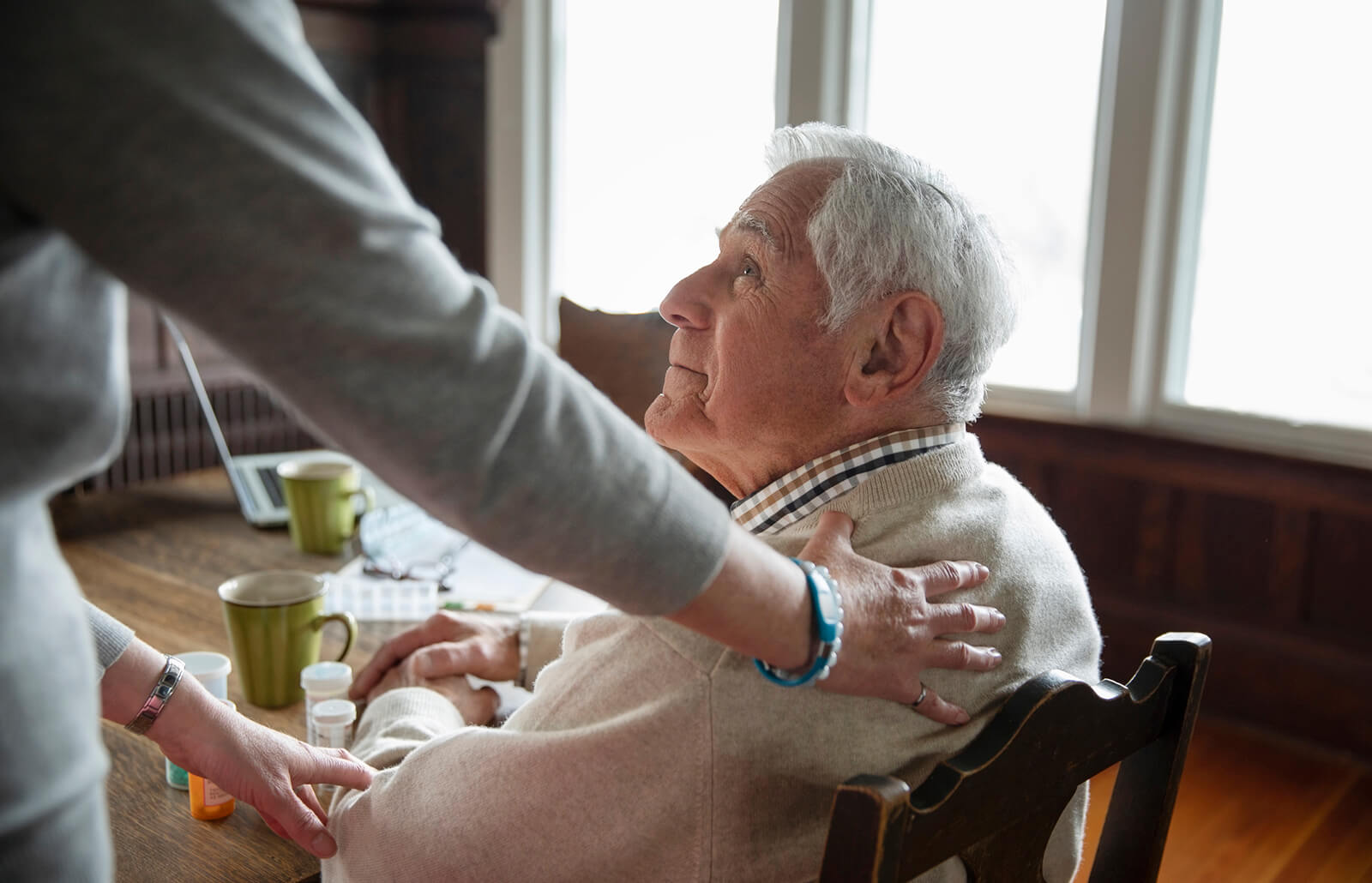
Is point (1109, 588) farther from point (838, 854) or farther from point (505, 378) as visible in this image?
point (505, 378)

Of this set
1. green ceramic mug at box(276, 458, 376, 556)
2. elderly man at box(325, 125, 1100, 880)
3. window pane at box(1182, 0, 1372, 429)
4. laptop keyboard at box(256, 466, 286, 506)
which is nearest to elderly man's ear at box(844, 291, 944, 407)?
elderly man at box(325, 125, 1100, 880)

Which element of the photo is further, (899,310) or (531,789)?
(899,310)

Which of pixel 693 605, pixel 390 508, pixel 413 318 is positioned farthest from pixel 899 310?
pixel 390 508

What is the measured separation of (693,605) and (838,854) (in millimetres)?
198

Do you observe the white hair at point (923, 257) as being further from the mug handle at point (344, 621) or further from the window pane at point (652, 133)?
the window pane at point (652, 133)

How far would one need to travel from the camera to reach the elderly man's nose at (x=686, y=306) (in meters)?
1.22

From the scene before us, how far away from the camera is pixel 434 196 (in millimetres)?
4605

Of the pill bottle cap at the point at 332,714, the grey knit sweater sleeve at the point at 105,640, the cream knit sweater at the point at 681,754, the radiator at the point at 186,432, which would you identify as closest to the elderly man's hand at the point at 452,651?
the pill bottle cap at the point at 332,714

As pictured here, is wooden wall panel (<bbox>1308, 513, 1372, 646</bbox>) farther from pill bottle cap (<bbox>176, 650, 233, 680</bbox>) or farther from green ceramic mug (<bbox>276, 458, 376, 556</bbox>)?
pill bottle cap (<bbox>176, 650, 233, 680</bbox>)

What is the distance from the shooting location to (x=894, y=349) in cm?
110

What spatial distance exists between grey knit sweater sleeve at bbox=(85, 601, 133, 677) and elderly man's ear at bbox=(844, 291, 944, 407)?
70 cm

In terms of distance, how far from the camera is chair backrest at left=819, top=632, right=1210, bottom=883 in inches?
28.4

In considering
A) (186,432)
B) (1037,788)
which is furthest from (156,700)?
(186,432)

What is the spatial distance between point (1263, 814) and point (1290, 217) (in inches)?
59.2
